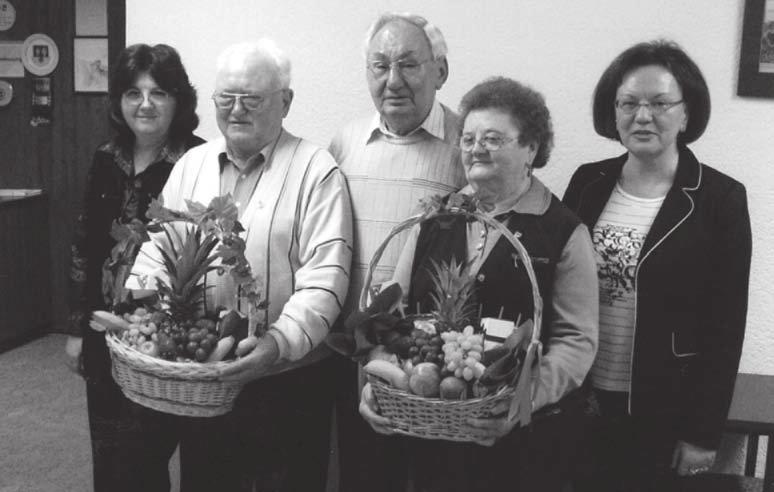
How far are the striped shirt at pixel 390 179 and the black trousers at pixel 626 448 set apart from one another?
0.64 metres

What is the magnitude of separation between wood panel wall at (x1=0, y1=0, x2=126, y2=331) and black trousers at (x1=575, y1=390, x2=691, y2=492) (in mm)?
3833

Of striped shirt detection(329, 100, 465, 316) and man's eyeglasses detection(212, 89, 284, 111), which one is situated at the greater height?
man's eyeglasses detection(212, 89, 284, 111)

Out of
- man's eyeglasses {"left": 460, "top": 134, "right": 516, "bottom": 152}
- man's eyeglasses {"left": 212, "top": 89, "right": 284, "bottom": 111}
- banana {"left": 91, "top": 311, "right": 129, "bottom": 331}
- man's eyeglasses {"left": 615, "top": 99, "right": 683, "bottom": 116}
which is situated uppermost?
man's eyeglasses {"left": 615, "top": 99, "right": 683, "bottom": 116}

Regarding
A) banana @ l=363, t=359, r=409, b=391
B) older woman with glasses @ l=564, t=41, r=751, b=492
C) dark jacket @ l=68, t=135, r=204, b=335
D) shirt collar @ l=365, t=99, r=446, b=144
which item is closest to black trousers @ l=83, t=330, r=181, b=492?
dark jacket @ l=68, t=135, r=204, b=335

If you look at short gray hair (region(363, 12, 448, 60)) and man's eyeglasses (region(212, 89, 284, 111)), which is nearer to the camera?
man's eyeglasses (region(212, 89, 284, 111))

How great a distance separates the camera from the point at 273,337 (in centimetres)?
180

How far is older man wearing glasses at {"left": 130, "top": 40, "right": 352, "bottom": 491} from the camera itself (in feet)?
6.24

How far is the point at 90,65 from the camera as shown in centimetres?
489

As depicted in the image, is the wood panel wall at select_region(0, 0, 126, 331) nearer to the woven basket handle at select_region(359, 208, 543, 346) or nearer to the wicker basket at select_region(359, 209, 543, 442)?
the woven basket handle at select_region(359, 208, 543, 346)

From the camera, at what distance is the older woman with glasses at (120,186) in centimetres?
225

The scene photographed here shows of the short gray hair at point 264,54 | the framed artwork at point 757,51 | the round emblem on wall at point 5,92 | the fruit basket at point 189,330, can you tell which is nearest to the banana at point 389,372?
the fruit basket at point 189,330

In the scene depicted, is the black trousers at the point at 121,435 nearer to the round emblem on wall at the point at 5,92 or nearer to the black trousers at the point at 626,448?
the black trousers at the point at 626,448

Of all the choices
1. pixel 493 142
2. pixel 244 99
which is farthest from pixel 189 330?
pixel 493 142

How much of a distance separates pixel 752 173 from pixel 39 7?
4.24 meters
